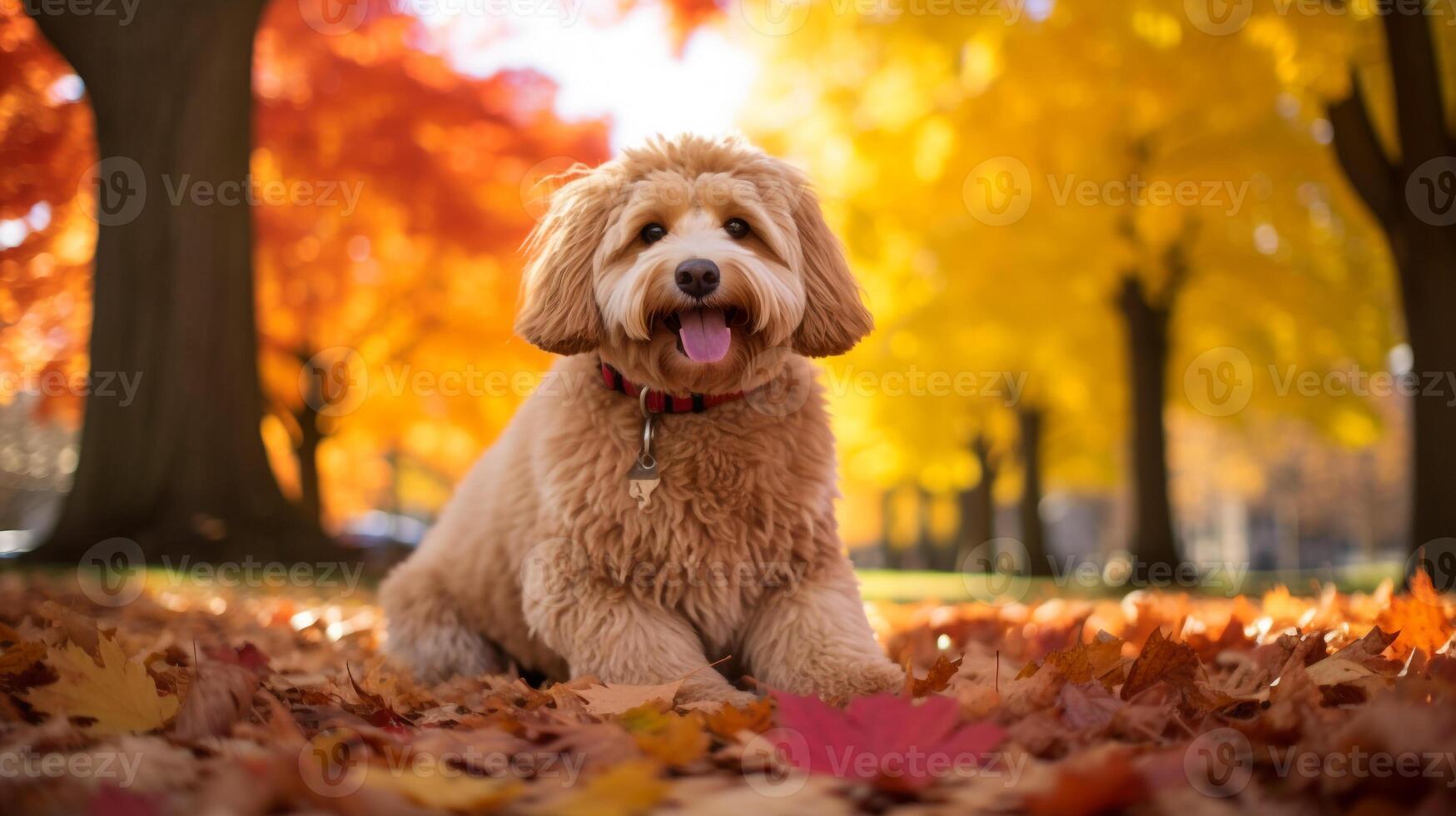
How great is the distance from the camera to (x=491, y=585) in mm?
3566

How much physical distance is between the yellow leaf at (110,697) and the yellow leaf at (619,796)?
1.16 metres

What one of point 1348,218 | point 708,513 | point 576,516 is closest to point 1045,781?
point 708,513

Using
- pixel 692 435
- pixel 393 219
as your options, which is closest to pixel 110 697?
pixel 692 435

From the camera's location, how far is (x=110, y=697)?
2.24 meters

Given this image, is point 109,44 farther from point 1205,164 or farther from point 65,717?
point 1205,164

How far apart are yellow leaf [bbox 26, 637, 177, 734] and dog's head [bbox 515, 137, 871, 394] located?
1.44 meters

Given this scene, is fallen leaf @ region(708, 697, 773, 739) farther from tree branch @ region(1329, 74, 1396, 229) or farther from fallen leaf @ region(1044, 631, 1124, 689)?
tree branch @ region(1329, 74, 1396, 229)

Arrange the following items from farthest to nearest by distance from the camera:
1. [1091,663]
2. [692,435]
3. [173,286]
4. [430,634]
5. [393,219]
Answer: [393,219]
[173,286]
[430,634]
[692,435]
[1091,663]

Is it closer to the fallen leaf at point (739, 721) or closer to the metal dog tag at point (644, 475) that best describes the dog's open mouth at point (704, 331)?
the metal dog tag at point (644, 475)

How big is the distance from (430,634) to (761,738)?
191cm

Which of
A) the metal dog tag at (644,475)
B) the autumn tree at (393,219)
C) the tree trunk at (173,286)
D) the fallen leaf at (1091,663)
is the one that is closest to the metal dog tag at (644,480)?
the metal dog tag at (644,475)

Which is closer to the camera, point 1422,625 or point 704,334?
point 1422,625

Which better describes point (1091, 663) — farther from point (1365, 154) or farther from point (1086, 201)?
point (1086, 201)

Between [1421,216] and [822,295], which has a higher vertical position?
[1421,216]
